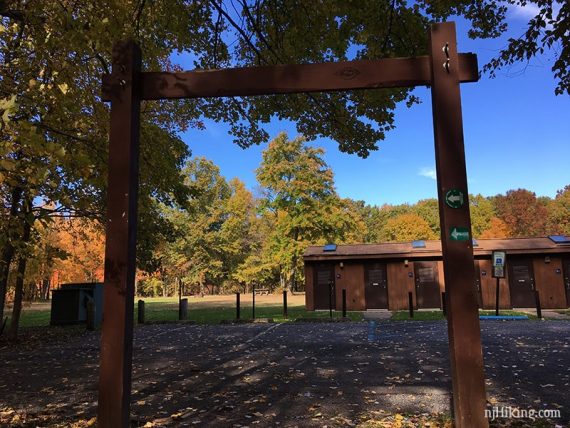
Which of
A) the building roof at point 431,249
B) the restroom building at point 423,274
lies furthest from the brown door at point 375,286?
the building roof at point 431,249

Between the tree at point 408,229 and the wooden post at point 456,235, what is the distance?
56198 mm

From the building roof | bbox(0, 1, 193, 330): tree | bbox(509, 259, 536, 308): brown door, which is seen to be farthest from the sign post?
bbox(0, 1, 193, 330): tree

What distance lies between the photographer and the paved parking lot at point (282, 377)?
4832mm

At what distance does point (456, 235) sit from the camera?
3.58m

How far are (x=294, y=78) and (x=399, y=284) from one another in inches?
711

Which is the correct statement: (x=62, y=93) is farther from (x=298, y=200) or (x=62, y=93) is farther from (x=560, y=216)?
(x=560, y=216)

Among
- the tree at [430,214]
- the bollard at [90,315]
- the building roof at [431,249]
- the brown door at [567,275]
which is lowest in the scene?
the bollard at [90,315]

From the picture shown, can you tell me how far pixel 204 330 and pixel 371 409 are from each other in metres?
8.95

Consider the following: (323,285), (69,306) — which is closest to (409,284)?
(323,285)

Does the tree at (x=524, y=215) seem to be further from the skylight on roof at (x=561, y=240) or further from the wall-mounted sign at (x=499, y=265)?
the wall-mounted sign at (x=499, y=265)

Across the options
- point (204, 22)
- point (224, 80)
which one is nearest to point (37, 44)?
point (204, 22)

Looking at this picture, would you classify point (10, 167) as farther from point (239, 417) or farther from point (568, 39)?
point (568, 39)

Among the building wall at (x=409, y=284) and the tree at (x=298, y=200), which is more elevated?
the tree at (x=298, y=200)

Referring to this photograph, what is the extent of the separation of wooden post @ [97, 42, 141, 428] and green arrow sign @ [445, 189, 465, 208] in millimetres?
2684
